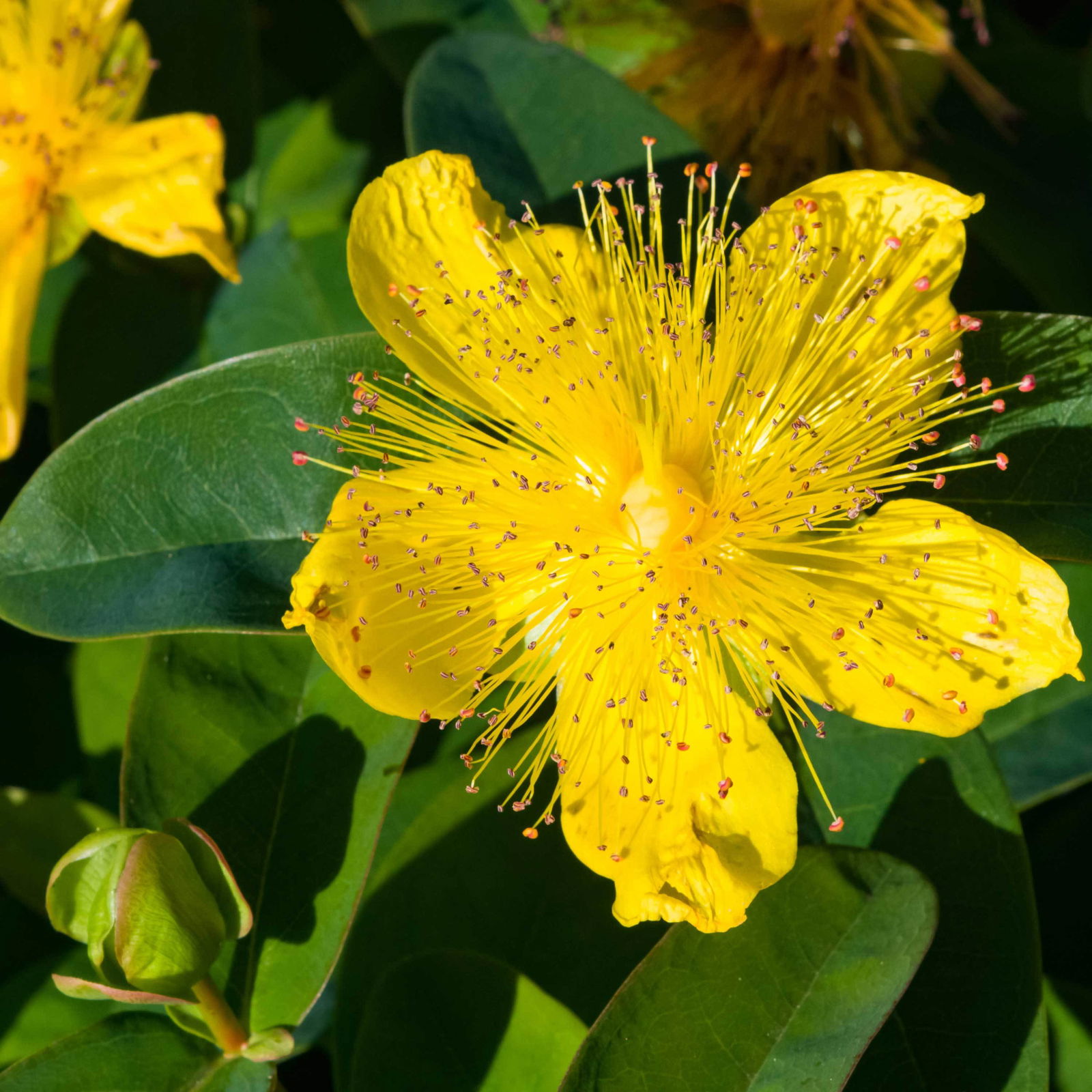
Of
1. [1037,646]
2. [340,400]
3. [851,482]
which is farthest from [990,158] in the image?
[340,400]

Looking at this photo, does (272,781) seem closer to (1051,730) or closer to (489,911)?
(489,911)

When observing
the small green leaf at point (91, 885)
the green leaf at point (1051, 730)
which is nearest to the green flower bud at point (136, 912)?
the small green leaf at point (91, 885)

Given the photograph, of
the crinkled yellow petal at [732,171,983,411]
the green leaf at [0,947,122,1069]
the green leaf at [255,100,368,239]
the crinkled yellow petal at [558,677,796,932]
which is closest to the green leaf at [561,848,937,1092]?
the crinkled yellow petal at [558,677,796,932]

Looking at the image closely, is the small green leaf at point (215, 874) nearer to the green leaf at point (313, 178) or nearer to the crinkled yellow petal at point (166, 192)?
the crinkled yellow petal at point (166, 192)

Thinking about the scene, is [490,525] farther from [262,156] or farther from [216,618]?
[262,156]

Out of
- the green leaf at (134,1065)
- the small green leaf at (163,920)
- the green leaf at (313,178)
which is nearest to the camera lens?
the small green leaf at (163,920)

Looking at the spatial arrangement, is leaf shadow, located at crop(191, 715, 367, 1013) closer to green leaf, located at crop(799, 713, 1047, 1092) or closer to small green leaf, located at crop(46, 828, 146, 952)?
small green leaf, located at crop(46, 828, 146, 952)

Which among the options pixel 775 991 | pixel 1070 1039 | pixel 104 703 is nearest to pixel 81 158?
pixel 104 703

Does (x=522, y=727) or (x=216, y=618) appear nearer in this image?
(x=216, y=618)
